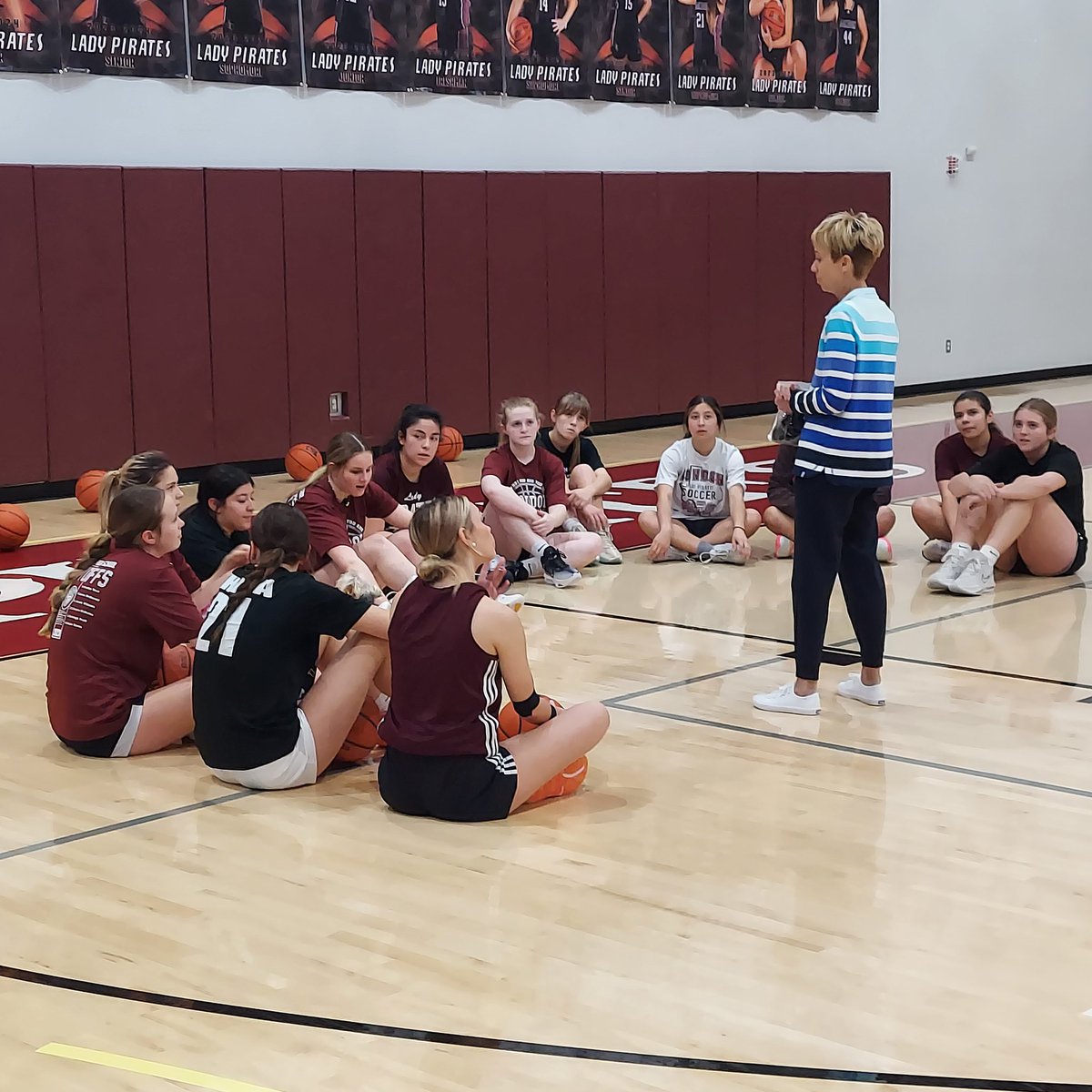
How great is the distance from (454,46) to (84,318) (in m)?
4.18

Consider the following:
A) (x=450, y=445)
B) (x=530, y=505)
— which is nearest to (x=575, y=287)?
(x=450, y=445)

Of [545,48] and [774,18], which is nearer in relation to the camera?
[545,48]

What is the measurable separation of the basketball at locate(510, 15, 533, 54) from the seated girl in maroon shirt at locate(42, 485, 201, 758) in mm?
9638

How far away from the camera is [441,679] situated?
5004 mm

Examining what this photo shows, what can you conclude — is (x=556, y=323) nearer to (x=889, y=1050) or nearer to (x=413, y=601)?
(x=413, y=601)

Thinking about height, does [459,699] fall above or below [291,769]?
above

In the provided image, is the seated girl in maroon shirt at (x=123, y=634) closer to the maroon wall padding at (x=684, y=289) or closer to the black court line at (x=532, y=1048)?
the black court line at (x=532, y=1048)

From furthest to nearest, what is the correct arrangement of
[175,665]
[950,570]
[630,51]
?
[630,51] → [950,570] → [175,665]

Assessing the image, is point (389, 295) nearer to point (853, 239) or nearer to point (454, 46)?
point (454, 46)

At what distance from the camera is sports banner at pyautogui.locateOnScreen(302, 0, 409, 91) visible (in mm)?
13219

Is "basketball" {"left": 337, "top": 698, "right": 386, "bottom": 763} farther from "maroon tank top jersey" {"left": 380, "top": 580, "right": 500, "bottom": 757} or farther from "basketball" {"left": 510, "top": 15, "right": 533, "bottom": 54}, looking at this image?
"basketball" {"left": 510, "top": 15, "right": 533, "bottom": 54}

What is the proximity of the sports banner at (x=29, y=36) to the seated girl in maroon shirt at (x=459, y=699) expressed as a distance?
798cm

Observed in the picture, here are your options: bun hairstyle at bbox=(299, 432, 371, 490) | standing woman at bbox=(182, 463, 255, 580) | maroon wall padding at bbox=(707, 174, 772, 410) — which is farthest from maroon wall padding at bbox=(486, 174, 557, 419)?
standing woman at bbox=(182, 463, 255, 580)

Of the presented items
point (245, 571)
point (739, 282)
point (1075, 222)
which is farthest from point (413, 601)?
point (1075, 222)
